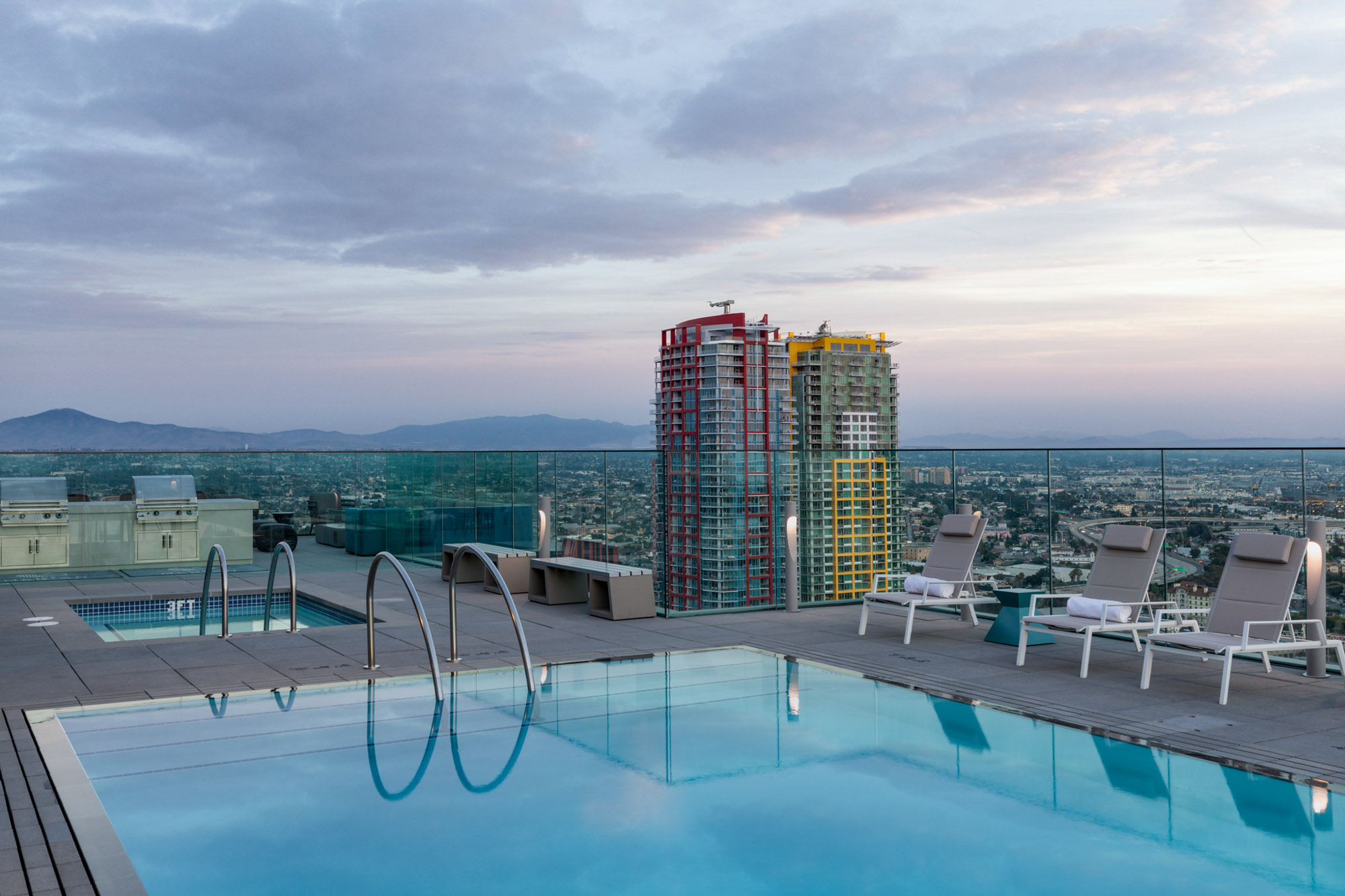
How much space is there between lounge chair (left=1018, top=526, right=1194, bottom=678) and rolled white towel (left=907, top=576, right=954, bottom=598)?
654 mm

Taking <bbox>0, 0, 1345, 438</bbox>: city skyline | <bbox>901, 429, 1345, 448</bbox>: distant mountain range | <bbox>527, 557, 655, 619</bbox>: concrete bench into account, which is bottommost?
<bbox>527, 557, 655, 619</bbox>: concrete bench

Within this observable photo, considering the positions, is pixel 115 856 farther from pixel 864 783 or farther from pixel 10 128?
pixel 10 128

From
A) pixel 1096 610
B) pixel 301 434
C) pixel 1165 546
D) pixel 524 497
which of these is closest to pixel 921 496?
pixel 1165 546

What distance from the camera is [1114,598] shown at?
718 centimetres

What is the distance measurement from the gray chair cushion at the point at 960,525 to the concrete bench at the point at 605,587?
265 centimetres

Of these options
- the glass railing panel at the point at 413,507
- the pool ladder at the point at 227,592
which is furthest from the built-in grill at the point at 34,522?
the glass railing panel at the point at 413,507

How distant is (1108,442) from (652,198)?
30.7ft

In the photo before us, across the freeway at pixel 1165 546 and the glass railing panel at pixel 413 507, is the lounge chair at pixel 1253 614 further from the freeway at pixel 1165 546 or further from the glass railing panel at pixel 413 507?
the glass railing panel at pixel 413 507

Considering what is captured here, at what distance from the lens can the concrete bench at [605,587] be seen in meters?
9.08

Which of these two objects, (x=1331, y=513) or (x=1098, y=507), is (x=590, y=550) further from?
(x=1331, y=513)

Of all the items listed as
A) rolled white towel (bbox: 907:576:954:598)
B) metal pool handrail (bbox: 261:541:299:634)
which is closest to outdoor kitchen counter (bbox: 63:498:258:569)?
metal pool handrail (bbox: 261:541:299:634)

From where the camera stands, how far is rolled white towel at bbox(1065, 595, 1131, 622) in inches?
262

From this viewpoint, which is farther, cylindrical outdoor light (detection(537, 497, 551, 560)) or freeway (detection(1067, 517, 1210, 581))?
cylindrical outdoor light (detection(537, 497, 551, 560))

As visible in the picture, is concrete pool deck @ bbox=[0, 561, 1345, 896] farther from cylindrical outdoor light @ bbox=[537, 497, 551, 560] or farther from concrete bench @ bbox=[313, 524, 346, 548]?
concrete bench @ bbox=[313, 524, 346, 548]
